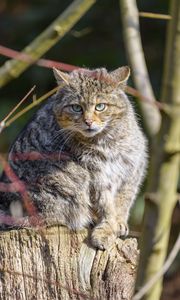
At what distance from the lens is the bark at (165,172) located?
230 centimetres

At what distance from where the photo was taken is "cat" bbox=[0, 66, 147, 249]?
4867mm

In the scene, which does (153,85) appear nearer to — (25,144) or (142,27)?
(142,27)

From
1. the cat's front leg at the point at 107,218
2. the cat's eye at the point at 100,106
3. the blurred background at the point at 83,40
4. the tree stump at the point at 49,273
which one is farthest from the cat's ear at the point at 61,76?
the blurred background at the point at 83,40

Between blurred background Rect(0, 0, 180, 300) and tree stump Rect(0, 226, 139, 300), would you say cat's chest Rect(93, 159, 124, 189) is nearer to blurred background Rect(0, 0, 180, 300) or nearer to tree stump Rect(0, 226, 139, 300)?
tree stump Rect(0, 226, 139, 300)

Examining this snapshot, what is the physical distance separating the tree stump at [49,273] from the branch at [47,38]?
1633 millimetres

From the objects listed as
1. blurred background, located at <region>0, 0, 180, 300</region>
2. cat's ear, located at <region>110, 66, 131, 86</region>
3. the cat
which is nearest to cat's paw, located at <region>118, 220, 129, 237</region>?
the cat

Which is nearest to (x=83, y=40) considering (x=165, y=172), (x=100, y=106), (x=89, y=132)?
(x=100, y=106)

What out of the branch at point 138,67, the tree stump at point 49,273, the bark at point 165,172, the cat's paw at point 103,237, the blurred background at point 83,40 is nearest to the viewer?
the bark at point 165,172

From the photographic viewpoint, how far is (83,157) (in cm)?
499

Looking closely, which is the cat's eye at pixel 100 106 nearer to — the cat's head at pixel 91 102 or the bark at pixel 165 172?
the cat's head at pixel 91 102

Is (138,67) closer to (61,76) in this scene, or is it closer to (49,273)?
(49,273)

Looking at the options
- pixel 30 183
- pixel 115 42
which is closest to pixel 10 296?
pixel 30 183

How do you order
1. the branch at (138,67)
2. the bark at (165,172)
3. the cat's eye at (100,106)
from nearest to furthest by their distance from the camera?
the bark at (165,172), the branch at (138,67), the cat's eye at (100,106)

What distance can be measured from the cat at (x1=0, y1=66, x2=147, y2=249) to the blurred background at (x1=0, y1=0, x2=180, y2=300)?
3.63m
